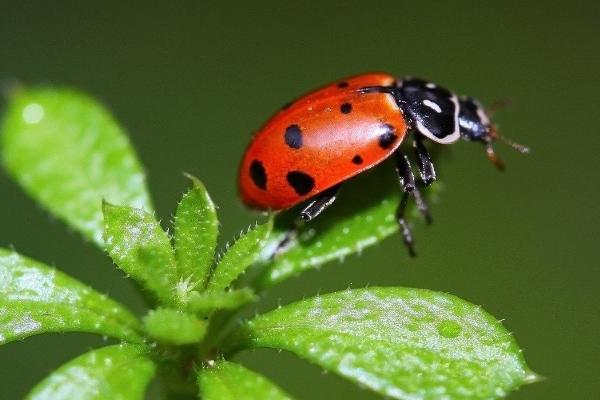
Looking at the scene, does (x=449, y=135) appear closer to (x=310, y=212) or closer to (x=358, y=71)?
(x=310, y=212)

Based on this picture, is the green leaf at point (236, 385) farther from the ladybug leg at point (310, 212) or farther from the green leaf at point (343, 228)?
the ladybug leg at point (310, 212)

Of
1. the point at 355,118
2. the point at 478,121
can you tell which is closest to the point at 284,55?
the point at 478,121

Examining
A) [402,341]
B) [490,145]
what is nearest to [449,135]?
[490,145]

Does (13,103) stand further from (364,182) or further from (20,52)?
(20,52)

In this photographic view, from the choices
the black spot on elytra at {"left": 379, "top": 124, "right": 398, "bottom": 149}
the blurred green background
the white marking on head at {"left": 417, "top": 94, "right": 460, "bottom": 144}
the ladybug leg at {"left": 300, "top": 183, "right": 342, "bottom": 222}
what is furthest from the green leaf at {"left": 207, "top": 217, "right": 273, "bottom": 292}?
the blurred green background

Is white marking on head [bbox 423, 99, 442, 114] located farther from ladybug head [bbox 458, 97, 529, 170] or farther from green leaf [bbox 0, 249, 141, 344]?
green leaf [bbox 0, 249, 141, 344]
